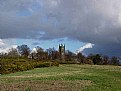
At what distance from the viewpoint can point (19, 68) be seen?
4394 cm

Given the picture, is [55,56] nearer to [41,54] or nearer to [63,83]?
[41,54]

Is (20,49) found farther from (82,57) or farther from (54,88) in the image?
(54,88)

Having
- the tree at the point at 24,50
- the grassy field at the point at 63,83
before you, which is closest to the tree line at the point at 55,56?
the tree at the point at 24,50

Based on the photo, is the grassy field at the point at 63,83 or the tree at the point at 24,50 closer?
the grassy field at the point at 63,83

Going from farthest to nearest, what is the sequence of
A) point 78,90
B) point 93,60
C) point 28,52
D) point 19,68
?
point 28,52 < point 93,60 < point 19,68 < point 78,90

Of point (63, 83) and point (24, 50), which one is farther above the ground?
point (24, 50)

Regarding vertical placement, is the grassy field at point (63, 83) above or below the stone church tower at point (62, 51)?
below

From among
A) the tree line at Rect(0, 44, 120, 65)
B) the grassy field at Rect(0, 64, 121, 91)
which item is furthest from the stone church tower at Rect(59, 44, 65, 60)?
the grassy field at Rect(0, 64, 121, 91)

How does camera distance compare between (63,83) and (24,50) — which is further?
(24,50)

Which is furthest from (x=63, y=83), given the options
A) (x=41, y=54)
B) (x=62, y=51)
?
(x=62, y=51)

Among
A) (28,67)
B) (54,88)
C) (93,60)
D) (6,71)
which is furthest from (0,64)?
(93,60)

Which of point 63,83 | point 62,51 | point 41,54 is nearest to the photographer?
point 63,83

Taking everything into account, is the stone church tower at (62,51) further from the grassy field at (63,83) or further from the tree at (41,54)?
the grassy field at (63,83)

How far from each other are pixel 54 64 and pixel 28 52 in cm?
3538
